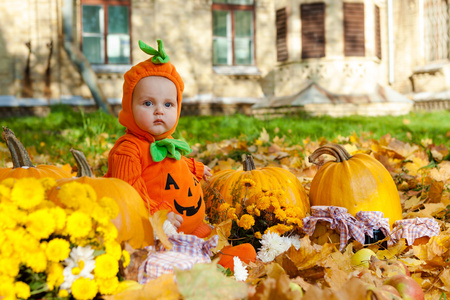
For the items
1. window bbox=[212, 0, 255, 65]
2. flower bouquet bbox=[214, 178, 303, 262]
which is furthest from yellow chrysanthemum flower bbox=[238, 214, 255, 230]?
window bbox=[212, 0, 255, 65]

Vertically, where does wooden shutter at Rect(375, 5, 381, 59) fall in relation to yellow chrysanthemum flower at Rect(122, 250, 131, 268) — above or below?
above

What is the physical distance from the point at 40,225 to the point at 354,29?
1399 centimetres

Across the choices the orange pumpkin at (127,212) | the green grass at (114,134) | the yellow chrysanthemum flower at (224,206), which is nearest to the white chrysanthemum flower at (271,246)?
the yellow chrysanthemum flower at (224,206)

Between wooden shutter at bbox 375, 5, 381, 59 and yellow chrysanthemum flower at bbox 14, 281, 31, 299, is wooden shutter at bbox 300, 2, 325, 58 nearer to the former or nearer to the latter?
wooden shutter at bbox 375, 5, 381, 59

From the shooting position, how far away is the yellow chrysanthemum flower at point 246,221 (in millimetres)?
1947

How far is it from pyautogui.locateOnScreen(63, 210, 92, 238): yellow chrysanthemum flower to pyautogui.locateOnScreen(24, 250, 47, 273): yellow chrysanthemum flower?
0.09 m

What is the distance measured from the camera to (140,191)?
1768 mm

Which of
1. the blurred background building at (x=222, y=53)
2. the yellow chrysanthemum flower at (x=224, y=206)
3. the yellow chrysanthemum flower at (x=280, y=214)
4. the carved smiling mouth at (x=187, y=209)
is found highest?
the blurred background building at (x=222, y=53)

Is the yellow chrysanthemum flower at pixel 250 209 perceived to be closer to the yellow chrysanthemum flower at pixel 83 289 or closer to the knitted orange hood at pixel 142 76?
the knitted orange hood at pixel 142 76

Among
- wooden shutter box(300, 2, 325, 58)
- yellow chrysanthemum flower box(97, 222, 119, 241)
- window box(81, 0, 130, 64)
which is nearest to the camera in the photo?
yellow chrysanthemum flower box(97, 222, 119, 241)

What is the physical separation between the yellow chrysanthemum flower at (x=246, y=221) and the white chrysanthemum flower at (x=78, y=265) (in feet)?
2.88

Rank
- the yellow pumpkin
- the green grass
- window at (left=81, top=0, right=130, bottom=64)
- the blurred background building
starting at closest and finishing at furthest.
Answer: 1. the yellow pumpkin
2. the green grass
3. the blurred background building
4. window at (left=81, top=0, right=130, bottom=64)

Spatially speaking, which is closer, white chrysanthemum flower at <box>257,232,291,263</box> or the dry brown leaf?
the dry brown leaf

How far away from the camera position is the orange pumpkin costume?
5.87 ft
